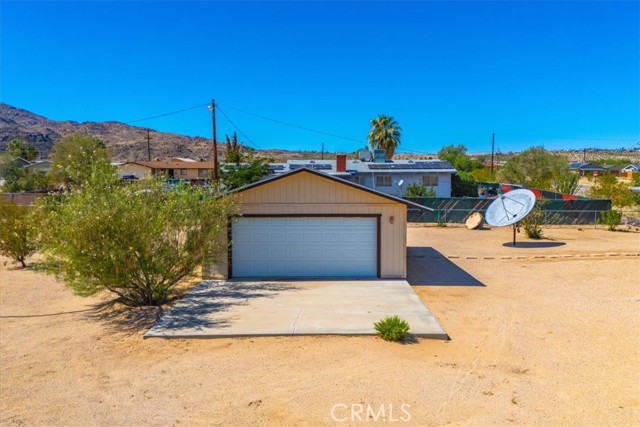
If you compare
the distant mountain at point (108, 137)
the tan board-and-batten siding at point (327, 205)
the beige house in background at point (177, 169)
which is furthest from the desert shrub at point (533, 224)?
the distant mountain at point (108, 137)

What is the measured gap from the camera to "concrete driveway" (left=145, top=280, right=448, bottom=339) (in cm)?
998

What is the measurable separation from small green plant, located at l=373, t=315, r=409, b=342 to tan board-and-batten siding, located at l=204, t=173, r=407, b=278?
5.58m

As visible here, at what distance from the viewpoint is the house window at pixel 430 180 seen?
1478 inches

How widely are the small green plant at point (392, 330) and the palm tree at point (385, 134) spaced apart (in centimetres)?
4462

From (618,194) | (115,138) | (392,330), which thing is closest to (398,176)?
(618,194)

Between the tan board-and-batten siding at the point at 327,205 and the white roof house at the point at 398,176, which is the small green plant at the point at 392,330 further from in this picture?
the white roof house at the point at 398,176

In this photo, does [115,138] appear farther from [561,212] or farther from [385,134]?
[561,212]

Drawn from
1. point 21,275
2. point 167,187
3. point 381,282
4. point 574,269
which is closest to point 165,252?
point 167,187

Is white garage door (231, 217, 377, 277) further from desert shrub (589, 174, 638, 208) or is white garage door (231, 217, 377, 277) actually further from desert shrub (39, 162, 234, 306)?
desert shrub (589, 174, 638, 208)

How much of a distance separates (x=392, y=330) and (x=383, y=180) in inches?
1131

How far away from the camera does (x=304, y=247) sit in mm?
15328

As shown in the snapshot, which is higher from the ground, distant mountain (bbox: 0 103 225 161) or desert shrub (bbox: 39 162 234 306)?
distant mountain (bbox: 0 103 225 161)

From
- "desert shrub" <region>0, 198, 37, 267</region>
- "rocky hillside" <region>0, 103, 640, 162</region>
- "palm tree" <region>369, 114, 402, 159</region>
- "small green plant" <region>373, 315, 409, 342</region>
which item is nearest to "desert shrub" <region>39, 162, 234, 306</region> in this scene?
"small green plant" <region>373, 315, 409, 342</region>

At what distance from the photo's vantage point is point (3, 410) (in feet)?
22.5
